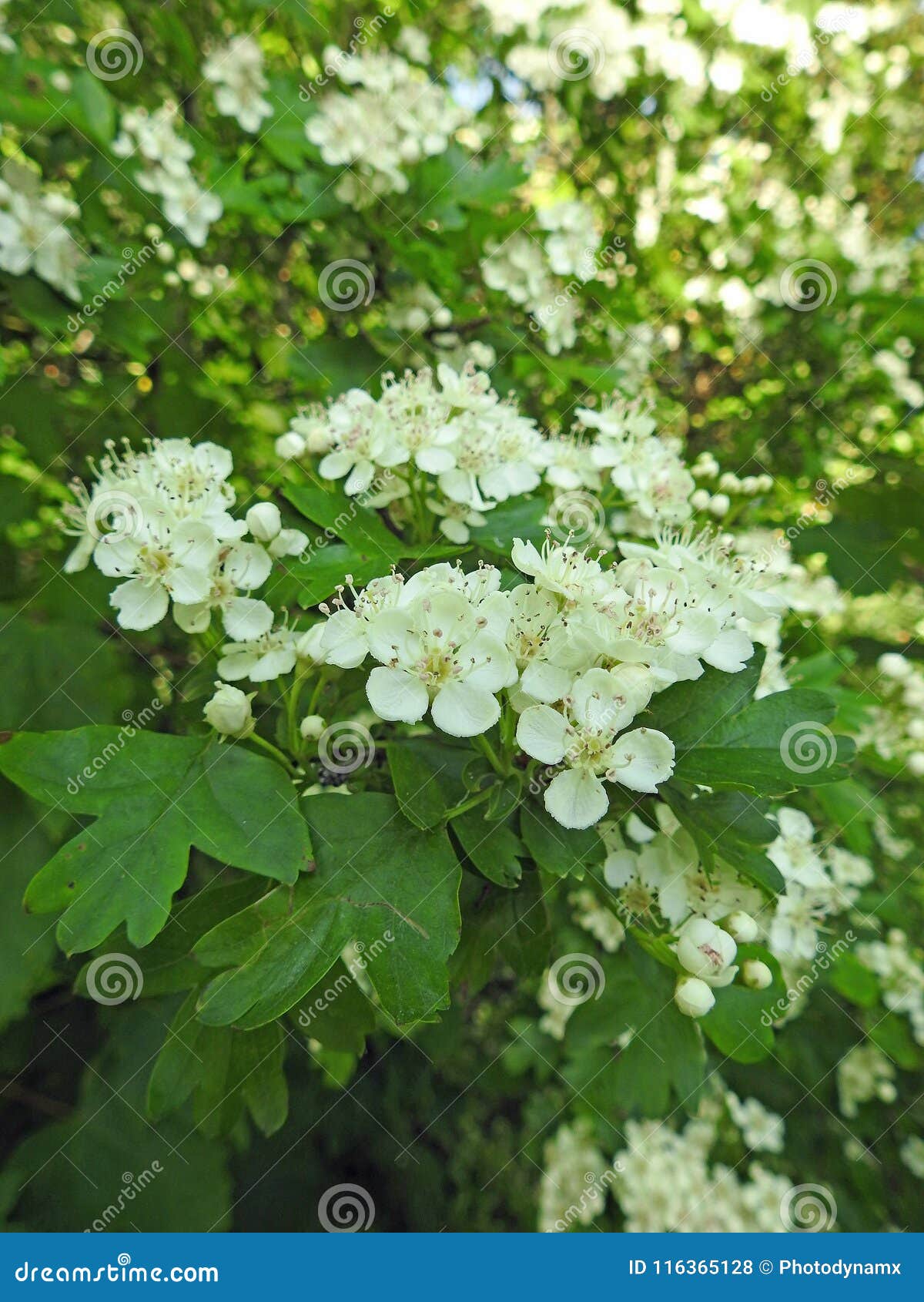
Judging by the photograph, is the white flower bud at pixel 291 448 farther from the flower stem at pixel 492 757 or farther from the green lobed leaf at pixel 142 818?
the flower stem at pixel 492 757

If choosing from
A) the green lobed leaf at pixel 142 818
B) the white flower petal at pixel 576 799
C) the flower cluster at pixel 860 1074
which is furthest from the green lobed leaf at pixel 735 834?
the flower cluster at pixel 860 1074

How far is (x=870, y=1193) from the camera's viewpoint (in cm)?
288

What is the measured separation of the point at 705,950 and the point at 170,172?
7.69 feet

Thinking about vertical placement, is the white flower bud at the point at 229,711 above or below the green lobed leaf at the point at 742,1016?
below

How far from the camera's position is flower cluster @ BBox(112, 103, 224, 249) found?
2.14 metres

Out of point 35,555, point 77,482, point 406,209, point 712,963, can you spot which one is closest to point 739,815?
point 712,963

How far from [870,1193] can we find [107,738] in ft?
10.6

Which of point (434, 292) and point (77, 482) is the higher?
point (434, 292)

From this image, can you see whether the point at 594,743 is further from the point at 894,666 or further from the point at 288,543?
the point at 894,666

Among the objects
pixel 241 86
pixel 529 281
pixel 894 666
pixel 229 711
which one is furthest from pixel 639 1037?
pixel 241 86

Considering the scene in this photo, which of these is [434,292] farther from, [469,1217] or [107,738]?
[469,1217]

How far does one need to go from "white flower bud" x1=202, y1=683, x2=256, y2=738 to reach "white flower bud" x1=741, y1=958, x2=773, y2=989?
0.85m

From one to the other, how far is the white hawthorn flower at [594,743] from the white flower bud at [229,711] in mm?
416

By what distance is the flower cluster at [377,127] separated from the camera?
210cm
